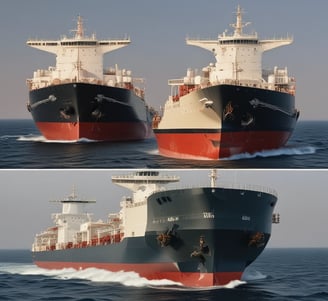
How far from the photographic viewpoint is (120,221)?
26.2 meters

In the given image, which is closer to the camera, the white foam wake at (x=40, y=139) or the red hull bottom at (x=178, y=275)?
the red hull bottom at (x=178, y=275)

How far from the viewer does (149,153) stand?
76.8 ft

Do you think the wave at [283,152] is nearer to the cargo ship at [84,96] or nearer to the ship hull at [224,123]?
the ship hull at [224,123]

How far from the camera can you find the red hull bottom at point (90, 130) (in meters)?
23.8

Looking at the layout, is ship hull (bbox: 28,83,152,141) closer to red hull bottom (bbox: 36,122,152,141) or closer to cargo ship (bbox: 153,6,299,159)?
red hull bottom (bbox: 36,122,152,141)

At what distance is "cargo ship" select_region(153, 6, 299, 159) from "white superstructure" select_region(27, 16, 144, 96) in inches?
112

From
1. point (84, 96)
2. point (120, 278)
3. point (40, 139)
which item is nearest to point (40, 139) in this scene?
point (40, 139)

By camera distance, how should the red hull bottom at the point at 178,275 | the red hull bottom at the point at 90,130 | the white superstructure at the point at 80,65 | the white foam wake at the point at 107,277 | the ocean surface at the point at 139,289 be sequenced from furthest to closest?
the white superstructure at the point at 80,65, the red hull bottom at the point at 90,130, the white foam wake at the point at 107,277, the red hull bottom at the point at 178,275, the ocean surface at the point at 139,289

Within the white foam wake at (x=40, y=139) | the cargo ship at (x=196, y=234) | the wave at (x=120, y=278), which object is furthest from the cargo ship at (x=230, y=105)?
the wave at (x=120, y=278)

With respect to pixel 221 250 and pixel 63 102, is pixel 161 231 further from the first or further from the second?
pixel 63 102

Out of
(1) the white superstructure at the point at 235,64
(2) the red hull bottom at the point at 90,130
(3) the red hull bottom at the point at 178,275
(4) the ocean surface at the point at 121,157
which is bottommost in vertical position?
(3) the red hull bottom at the point at 178,275

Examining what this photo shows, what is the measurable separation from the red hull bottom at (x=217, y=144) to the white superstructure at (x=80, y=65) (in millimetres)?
4386

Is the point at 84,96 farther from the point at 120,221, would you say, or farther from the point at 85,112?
the point at 120,221

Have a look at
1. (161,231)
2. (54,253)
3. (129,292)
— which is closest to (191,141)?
(161,231)
